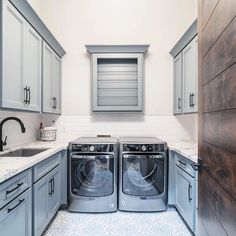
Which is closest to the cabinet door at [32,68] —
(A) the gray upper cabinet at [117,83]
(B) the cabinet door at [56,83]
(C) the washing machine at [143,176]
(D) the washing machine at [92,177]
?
(B) the cabinet door at [56,83]

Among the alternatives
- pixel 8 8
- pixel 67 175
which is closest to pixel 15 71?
pixel 8 8

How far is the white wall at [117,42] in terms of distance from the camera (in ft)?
11.7

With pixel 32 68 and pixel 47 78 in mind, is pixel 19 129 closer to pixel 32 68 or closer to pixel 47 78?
pixel 47 78

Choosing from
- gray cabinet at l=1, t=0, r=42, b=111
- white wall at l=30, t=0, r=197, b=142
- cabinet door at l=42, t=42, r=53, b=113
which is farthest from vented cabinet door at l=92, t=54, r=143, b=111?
gray cabinet at l=1, t=0, r=42, b=111

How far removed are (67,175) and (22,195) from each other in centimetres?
121

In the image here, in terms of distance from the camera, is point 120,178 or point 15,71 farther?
point 120,178

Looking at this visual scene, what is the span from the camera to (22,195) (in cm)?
164

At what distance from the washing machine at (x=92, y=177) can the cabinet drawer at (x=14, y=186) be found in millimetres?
1001

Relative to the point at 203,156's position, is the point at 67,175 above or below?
below

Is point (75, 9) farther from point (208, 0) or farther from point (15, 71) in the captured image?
point (208, 0)

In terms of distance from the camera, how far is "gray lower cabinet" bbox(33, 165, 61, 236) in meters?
1.95

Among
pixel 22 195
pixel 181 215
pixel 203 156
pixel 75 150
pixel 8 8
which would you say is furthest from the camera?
Result: pixel 75 150

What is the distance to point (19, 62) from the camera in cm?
204

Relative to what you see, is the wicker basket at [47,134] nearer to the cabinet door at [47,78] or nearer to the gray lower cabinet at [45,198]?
the cabinet door at [47,78]
